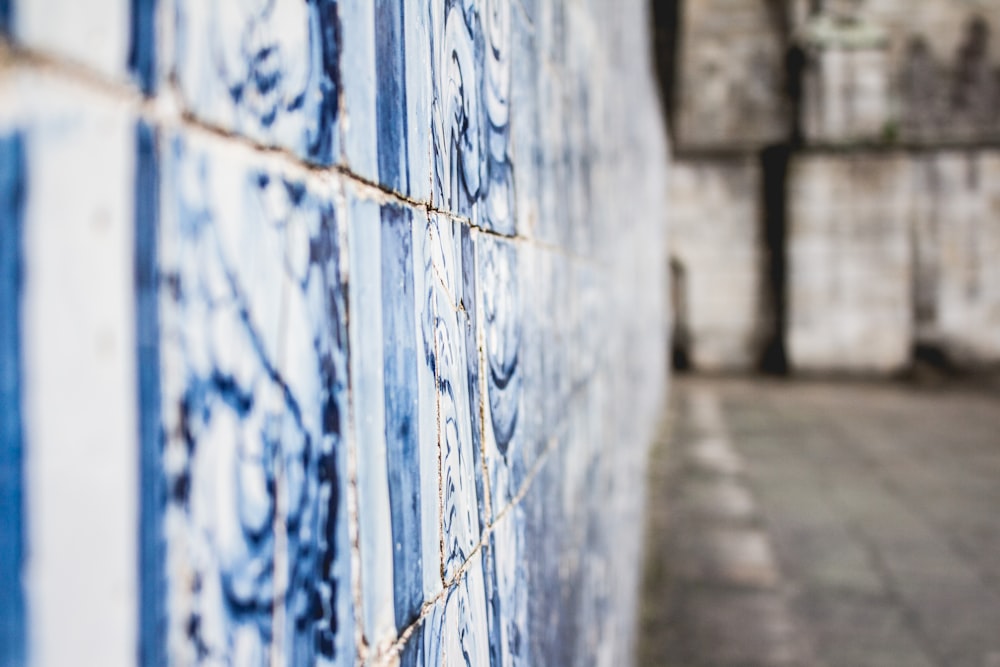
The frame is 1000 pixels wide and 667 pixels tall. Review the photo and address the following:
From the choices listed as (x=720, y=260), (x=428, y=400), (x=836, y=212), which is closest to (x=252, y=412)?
(x=428, y=400)

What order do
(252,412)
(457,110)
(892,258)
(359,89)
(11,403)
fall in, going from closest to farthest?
1. (11,403)
2. (252,412)
3. (359,89)
4. (457,110)
5. (892,258)

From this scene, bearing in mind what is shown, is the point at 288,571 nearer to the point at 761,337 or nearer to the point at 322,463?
the point at 322,463

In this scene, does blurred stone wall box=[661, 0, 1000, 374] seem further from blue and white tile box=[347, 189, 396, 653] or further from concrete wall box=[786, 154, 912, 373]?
blue and white tile box=[347, 189, 396, 653]

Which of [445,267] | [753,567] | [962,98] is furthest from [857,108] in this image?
[445,267]

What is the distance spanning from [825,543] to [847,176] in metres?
7.61

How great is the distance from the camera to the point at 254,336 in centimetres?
38

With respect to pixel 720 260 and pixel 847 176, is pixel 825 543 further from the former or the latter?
pixel 847 176

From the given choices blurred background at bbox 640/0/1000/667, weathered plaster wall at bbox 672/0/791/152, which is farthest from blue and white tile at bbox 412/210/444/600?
weathered plaster wall at bbox 672/0/791/152

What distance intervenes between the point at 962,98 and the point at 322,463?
12.6 m

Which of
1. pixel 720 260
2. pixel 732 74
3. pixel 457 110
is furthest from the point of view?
pixel 732 74

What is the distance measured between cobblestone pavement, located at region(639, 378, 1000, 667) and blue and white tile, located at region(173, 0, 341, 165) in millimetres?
2951

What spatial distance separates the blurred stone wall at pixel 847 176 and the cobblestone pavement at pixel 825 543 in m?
3.18

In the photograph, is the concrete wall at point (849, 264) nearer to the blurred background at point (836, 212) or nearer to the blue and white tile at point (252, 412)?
the blurred background at point (836, 212)

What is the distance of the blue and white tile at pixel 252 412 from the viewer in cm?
33
